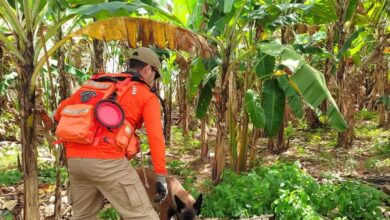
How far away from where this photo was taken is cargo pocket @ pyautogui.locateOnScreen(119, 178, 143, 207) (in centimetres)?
365

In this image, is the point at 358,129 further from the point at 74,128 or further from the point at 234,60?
the point at 74,128

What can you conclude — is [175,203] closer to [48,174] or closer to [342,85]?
[48,174]

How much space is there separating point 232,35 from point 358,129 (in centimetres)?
754

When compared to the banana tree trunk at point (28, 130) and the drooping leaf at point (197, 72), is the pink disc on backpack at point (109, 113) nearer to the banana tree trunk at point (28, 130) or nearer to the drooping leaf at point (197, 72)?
the banana tree trunk at point (28, 130)

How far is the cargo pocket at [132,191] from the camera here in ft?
12.0

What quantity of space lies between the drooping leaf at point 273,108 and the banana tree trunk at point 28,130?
3768 mm

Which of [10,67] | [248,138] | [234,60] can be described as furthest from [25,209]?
[10,67]

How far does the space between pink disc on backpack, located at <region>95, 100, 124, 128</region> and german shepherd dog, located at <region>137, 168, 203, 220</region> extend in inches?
49.1

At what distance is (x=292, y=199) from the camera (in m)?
4.89

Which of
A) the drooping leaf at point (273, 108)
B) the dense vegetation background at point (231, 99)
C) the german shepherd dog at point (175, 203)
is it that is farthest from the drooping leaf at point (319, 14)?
the german shepherd dog at point (175, 203)

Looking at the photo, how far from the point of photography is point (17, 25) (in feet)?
14.1

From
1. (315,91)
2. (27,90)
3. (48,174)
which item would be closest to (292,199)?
(315,91)

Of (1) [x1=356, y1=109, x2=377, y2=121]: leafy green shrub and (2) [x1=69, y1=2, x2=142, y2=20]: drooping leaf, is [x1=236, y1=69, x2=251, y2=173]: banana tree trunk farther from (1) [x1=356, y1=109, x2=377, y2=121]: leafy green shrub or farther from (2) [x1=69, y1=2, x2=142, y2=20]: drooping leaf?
(1) [x1=356, y1=109, x2=377, y2=121]: leafy green shrub

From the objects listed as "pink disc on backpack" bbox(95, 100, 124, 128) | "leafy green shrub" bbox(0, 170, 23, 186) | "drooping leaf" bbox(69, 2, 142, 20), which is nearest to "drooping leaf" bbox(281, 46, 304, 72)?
"drooping leaf" bbox(69, 2, 142, 20)
